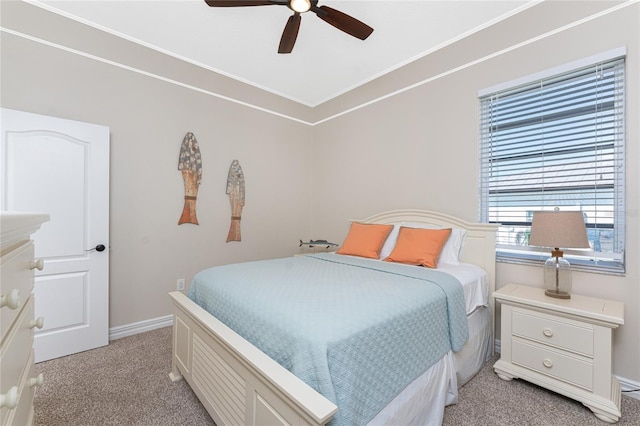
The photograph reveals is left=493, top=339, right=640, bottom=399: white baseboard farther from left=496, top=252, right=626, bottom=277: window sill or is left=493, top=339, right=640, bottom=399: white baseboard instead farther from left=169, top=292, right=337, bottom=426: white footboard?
left=169, top=292, right=337, bottom=426: white footboard

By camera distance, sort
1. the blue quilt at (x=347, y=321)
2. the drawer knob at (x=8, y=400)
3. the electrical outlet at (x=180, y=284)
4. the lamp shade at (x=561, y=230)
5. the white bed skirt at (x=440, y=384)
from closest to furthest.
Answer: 1. the drawer knob at (x=8, y=400)
2. the blue quilt at (x=347, y=321)
3. the white bed skirt at (x=440, y=384)
4. the lamp shade at (x=561, y=230)
5. the electrical outlet at (x=180, y=284)

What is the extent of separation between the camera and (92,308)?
246 cm

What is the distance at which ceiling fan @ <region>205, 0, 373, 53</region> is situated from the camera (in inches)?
72.7

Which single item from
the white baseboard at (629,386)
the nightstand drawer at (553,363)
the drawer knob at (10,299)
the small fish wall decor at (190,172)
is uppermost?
the small fish wall decor at (190,172)

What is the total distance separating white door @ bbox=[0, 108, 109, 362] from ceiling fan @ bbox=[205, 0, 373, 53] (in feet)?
5.55

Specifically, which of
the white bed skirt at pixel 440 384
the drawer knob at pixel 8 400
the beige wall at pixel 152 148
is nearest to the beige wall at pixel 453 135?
the white bed skirt at pixel 440 384

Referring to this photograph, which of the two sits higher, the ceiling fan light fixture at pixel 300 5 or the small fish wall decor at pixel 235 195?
the ceiling fan light fixture at pixel 300 5

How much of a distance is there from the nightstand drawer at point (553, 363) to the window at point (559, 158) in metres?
0.70

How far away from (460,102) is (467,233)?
128cm

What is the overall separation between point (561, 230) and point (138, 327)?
12.0 ft

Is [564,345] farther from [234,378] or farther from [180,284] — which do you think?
[180,284]

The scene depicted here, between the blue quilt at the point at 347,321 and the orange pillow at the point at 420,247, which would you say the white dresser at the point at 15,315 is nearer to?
the blue quilt at the point at 347,321

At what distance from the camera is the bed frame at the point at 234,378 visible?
3.16 ft

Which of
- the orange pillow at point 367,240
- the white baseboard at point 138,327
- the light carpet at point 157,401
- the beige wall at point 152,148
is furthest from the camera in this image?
the orange pillow at point 367,240
